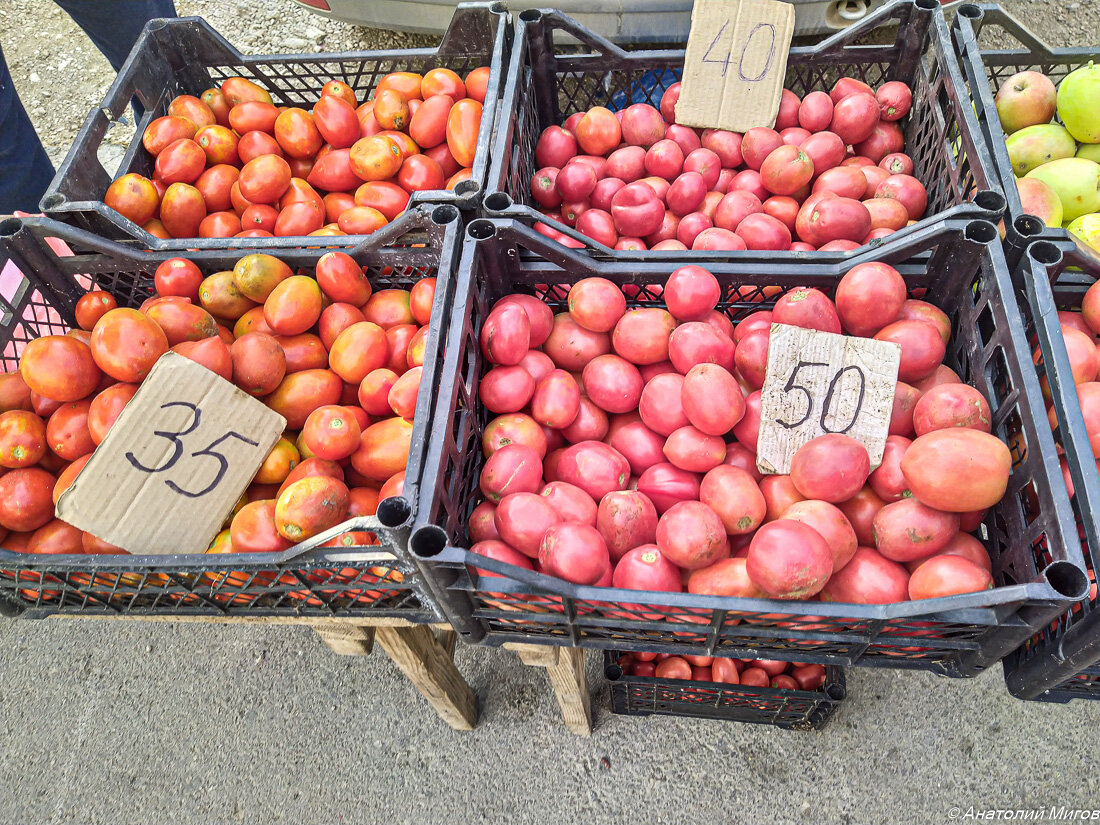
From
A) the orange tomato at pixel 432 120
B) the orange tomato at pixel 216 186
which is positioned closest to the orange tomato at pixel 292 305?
the orange tomato at pixel 216 186

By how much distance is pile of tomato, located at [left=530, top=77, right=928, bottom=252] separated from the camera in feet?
6.40

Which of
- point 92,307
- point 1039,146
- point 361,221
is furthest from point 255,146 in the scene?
point 1039,146

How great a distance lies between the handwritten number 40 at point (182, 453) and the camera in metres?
1.53

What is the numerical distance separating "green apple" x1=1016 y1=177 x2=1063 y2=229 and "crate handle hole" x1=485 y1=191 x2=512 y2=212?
4.69ft

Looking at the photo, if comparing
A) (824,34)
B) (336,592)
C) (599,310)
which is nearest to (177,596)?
(336,592)

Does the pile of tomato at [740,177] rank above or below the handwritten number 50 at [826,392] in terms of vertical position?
above

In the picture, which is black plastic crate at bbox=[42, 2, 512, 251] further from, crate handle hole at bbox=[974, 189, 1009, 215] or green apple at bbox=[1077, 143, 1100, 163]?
green apple at bbox=[1077, 143, 1100, 163]

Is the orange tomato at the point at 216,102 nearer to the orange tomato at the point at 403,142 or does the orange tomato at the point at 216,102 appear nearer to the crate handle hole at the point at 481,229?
the orange tomato at the point at 403,142

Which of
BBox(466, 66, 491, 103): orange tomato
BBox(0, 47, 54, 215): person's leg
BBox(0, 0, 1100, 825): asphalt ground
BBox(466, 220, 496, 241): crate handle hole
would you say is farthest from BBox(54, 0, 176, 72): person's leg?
BBox(0, 0, 1100, 825): asphalt ground

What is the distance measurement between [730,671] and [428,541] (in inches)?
53.0

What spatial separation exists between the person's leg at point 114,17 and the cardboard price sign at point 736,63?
8.55 ft

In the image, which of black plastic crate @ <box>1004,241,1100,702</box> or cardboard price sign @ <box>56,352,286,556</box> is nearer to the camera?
black plastic crate @ <box>1004,241,1100,702</box>

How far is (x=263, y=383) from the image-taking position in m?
1.72

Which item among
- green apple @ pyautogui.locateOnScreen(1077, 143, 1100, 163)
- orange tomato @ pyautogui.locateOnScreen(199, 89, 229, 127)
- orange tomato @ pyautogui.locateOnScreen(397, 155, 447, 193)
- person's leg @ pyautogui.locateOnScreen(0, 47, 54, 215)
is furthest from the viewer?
person's leg @ pyautogui.locateOnScreen(0, 47, 54, 215)
